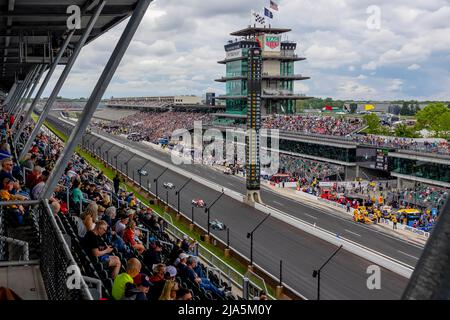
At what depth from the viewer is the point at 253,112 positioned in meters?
34.4

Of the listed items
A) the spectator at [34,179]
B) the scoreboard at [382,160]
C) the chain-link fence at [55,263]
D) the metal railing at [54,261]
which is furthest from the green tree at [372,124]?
the chain-link fence at [55,263]

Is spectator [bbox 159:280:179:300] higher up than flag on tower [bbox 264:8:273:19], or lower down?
lower down

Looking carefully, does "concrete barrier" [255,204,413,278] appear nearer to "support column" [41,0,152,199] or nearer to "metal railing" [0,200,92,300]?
"support column" [41,0,152,199]

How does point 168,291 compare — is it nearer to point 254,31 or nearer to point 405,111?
point 254,31

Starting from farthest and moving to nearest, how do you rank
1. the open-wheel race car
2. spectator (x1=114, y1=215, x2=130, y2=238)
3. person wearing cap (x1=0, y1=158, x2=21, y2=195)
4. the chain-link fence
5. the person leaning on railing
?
the open-wheel race car < spectator (x1=114, y1=215, x2=130, y2=238) < person wearing cap (x1=0, y1=158, x2=21, y2=195) < the person leaning on railing < the chain-link fence

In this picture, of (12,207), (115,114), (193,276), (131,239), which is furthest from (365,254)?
(115,114)

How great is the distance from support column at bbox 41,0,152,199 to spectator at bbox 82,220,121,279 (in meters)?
0.80

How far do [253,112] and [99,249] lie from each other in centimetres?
2908

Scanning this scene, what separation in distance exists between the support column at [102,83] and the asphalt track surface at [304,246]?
11330mm

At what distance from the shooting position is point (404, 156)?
42.2 m

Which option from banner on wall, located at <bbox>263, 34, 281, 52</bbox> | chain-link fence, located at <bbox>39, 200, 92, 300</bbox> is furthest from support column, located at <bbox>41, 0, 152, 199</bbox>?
banner on wall, located at <bbox>263, 34, 281, 52</bbox>

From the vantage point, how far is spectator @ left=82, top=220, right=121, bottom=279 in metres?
5.72
